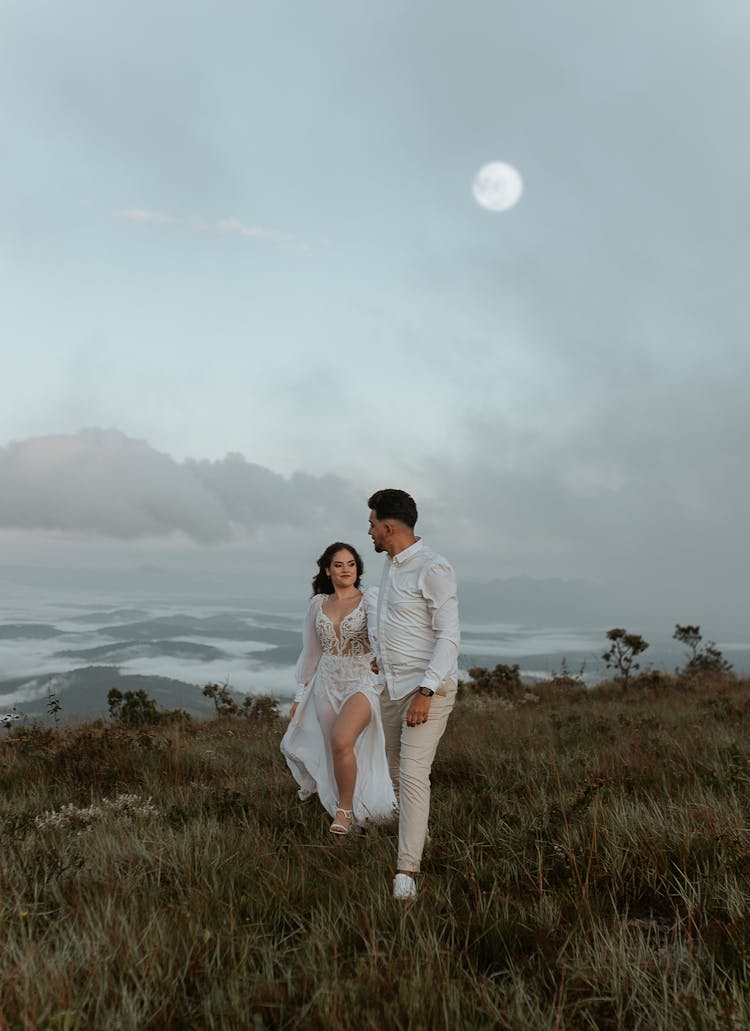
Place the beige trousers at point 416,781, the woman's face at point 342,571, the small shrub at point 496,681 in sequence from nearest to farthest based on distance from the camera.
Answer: the beige trousers at point 416,781, the woman's face at point 342,571, the small shrub at point 496,681

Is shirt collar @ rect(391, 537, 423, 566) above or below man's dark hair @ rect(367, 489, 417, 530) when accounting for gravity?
below

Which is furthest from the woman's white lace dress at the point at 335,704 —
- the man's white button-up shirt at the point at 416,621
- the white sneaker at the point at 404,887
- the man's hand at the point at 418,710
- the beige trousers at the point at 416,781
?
the white sneaker at the point at 404,887

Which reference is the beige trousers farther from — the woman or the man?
the woman

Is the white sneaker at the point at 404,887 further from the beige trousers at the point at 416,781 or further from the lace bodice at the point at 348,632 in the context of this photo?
the lace bodice at the point at 348,632

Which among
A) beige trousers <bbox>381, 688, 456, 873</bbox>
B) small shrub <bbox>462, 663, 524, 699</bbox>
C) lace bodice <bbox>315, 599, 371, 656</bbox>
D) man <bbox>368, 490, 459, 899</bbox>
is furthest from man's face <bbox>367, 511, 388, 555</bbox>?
small shrub <bbox>462, 663, 524, 699</bbox>

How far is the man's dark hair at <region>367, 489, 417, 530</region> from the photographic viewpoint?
503cm

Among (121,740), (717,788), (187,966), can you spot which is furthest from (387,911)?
(121,740)

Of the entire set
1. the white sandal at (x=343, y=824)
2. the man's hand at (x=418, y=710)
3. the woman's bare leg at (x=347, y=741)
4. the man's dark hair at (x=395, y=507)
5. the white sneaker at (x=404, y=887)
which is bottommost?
the white sandal at (x=343, y=824)

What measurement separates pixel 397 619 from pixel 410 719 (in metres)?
0.64

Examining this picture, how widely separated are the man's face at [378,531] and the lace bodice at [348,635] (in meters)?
1.57

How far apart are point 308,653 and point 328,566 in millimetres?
784

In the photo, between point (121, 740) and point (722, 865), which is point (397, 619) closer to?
point (722, 865)

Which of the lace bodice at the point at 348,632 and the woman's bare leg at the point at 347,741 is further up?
the lace bodice at the point at 348,632

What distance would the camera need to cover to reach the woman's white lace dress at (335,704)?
6520mm
